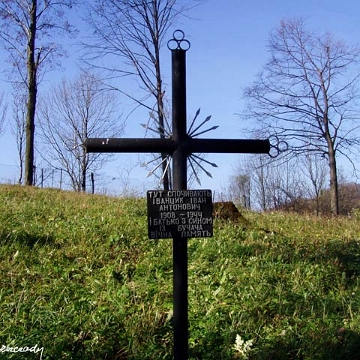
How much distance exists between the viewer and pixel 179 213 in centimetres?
330

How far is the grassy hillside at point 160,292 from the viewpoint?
3926 millimetres

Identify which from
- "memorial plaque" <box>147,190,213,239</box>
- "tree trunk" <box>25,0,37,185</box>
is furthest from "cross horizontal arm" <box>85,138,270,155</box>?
"tree trunk" <box>25,0,37,185</box>

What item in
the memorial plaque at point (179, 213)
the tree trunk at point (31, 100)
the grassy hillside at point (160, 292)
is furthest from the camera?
the tree trunk at point (31, 100)

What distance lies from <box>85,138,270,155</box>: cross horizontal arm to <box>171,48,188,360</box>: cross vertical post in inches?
2.4

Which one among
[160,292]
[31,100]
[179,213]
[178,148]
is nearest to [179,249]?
[179,213]

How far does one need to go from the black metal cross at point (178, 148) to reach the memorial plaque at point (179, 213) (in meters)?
0.09

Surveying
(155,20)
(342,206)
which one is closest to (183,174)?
(155,20)

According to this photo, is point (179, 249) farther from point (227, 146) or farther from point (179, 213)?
point (227, 146)

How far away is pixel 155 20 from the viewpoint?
650 inches

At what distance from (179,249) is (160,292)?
5.17 feet

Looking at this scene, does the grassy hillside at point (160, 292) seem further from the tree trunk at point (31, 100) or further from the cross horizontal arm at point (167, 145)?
the tree trunk at point (31, 100)

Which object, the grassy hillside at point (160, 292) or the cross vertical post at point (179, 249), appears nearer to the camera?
the cross vertical post at point (179, 249)

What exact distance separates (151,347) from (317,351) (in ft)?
4.84

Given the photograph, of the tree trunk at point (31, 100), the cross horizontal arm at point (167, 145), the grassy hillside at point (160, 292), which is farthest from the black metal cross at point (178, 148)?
Result: the tree trunk at point (31, 100)
